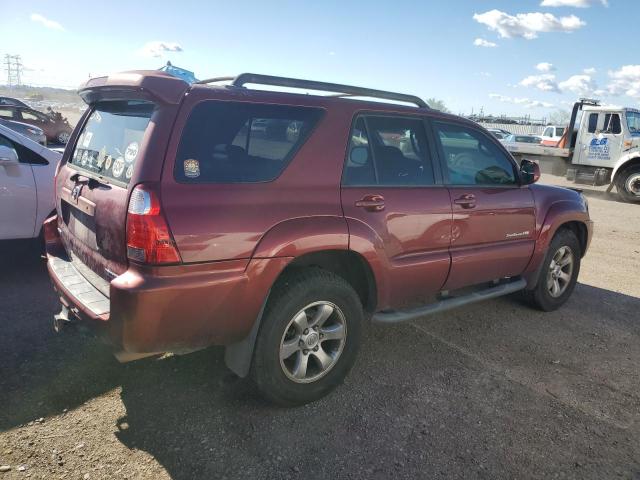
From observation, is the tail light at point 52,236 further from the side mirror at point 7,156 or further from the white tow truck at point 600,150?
the white tow truck at point 600,150

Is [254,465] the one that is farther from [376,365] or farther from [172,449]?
[376,365]

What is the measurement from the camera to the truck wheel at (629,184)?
1367 centimetres

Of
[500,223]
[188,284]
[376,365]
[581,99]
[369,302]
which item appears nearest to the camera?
[188,284]

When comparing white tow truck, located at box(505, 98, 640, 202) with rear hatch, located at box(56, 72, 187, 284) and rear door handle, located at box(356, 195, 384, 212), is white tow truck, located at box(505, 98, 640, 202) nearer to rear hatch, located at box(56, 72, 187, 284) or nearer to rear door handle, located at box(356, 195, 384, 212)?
rear door handle, located at box(356, 195, 384, 212)

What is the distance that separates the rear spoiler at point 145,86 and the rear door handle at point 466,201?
2.05 m

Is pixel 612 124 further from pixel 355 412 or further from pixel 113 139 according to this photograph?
pixel 113 139

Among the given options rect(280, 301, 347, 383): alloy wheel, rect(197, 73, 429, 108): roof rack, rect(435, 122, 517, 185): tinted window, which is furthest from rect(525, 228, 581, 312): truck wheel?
rect(280, 301, 347, 383): alloy wheel

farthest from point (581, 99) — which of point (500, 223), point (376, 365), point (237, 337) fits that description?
point (237, 337)

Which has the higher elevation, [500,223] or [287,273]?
[500,223]

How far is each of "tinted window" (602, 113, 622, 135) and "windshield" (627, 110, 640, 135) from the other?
27 centimetres

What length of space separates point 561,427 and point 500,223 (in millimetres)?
1613

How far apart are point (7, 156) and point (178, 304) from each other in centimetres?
326

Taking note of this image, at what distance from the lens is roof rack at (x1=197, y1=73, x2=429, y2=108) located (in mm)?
2896

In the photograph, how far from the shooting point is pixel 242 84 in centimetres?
286
